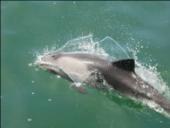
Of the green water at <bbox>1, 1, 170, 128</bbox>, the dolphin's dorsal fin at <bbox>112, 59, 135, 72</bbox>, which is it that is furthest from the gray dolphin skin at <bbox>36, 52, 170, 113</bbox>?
the green water at <bbox>1, 1, 170, 128</bbox>

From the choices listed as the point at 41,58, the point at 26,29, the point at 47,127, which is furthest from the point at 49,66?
the point at 26,29

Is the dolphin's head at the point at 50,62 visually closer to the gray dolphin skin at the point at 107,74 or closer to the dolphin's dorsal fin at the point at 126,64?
the gray dolphin skin at the point at 107,74

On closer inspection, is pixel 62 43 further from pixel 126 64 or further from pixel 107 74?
pixel 126 64

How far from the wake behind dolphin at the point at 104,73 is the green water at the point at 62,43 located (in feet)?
1.21

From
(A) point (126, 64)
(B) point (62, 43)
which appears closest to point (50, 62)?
(B) point (62, 43)

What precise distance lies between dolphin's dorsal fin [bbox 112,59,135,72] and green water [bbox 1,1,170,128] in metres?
0.95

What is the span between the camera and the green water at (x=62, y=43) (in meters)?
13.0

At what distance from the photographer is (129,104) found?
1313 cm

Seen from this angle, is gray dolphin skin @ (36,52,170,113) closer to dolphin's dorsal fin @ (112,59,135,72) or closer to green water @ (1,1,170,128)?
dolphin's dorsal fin @ (112,59,135,72)

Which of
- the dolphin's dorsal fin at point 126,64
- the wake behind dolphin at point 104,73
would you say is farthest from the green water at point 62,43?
the dolphin's dorsal fin at point 126,64

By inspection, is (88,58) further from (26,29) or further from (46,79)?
(26,29)

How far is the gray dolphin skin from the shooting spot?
1272 cm

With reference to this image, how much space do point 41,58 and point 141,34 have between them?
2.99 m

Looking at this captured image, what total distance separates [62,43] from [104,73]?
2.57m
